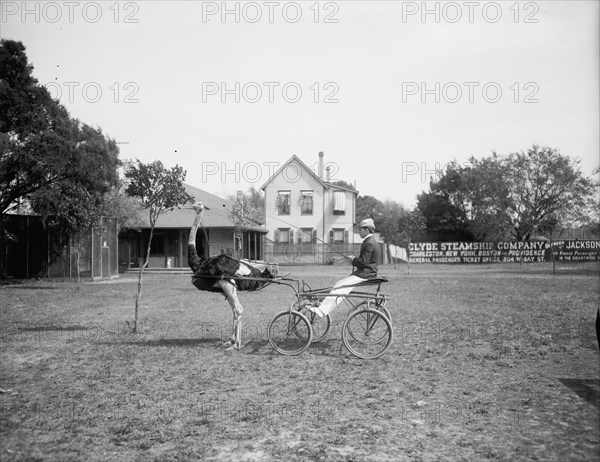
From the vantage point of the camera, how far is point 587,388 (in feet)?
20.3

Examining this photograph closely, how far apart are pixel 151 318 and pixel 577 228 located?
45.6m

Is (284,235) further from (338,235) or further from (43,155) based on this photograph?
(43,155)

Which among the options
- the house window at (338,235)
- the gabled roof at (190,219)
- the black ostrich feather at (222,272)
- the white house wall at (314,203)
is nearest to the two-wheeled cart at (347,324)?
the black ostrich feather at (222,272)

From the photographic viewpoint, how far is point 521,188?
45781 millimetres

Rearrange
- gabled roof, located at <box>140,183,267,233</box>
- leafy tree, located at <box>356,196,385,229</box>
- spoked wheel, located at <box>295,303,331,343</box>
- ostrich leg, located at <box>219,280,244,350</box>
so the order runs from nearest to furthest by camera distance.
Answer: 1. ostrich leg, located at <box>219,280,244,350</box>
2. spoked wheel, located at <box>295,303,331,343</box>
3. gabled roof, located at <box>140,183,267,233</box>
4. leafy tree, located at <box>356,196,385,229</box>

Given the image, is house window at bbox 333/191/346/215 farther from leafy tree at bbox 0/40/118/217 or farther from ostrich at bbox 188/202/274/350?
ostrich at bbox 188/202/274/350

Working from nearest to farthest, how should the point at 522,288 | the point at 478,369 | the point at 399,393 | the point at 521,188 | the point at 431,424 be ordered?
the point at 431,424
the point at 399,393
the point at 478,369
the point at 522,288
the point at 521,188

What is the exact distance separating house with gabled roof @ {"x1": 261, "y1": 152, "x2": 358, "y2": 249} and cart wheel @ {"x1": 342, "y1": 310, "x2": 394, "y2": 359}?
37.8m

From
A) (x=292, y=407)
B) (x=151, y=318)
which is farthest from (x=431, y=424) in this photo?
(x=151, y=318)

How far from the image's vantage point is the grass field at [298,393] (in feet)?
14.6

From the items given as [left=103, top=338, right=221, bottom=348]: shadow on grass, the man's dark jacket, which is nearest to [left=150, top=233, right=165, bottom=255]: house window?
[left=103, top=338, right=221, bottom=348]: shadow on grass

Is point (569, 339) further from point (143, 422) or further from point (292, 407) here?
point (143, 422)

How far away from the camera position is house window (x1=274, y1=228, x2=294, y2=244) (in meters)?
47.4

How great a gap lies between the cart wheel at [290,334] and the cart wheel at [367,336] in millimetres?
675
